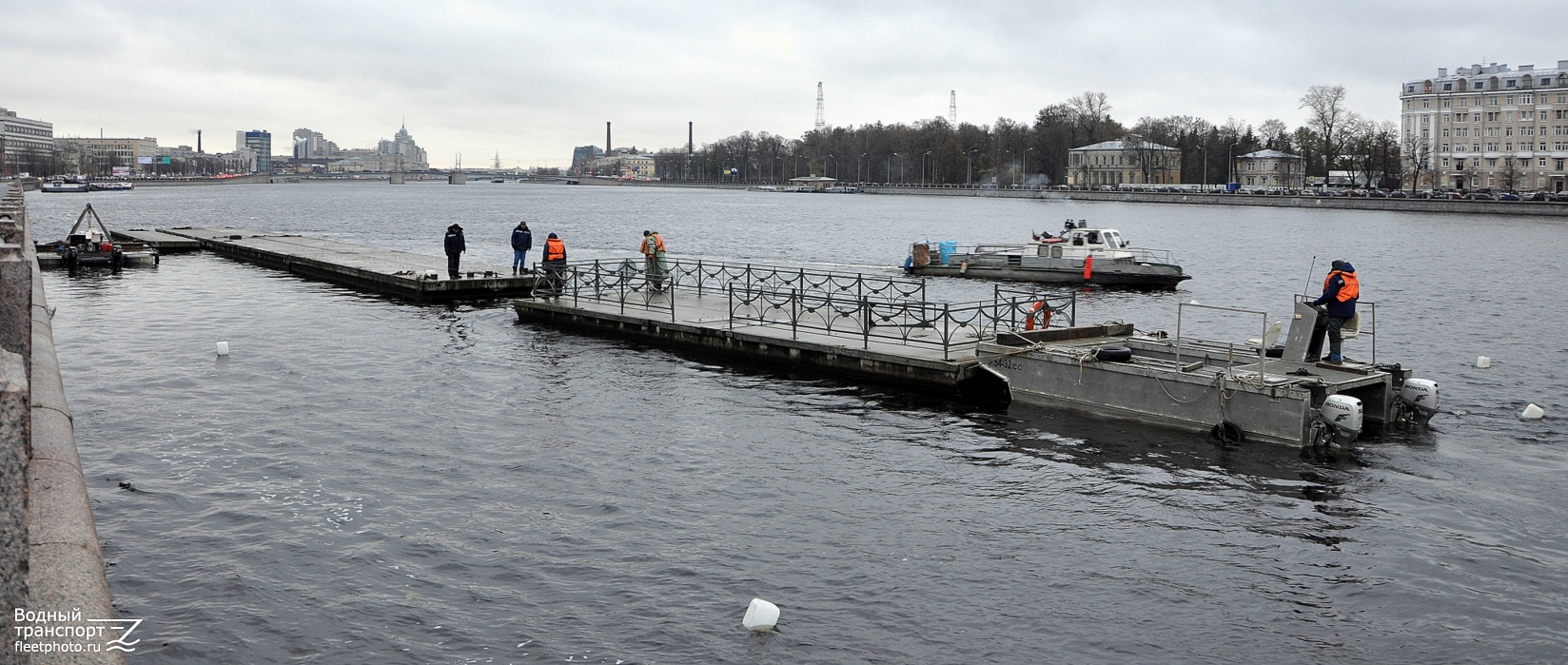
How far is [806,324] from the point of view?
28562 mm

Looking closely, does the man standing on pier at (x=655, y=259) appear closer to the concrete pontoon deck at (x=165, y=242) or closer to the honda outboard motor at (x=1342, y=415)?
the honda outboard motor at (x=1342, y=415)

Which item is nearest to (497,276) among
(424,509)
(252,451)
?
(252,451)

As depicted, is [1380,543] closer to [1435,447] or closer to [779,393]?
[1435,447]

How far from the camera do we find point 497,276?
40625 mm

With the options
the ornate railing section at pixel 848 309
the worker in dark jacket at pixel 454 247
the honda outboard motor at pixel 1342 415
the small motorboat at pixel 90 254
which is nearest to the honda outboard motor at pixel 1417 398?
the honda outboard motor at pixel 1342 415

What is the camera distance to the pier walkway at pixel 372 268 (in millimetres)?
39750

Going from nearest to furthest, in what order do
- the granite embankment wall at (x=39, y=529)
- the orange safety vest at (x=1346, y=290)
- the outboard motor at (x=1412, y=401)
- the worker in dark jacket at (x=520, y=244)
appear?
the granite embankment wall at (x=39, y=529) → the orange safety vest at (x=1346, y=290) → the outboard motor at (x=1412, y=401) → the worker in dark jacket at (x=520, y=244)

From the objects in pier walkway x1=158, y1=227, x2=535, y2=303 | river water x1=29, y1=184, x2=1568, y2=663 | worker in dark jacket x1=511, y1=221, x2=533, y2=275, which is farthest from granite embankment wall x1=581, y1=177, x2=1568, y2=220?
pier walkway x1=158, y1=227, x2=535, y2=303

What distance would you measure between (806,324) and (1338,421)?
12.6 metres

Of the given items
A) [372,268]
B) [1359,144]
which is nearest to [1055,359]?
[372,268]

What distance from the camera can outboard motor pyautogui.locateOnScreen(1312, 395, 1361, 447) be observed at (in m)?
19.2

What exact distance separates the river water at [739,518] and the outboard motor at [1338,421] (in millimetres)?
643

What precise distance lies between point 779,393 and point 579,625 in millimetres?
12466

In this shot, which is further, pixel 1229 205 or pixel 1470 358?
pixel 1229 205
